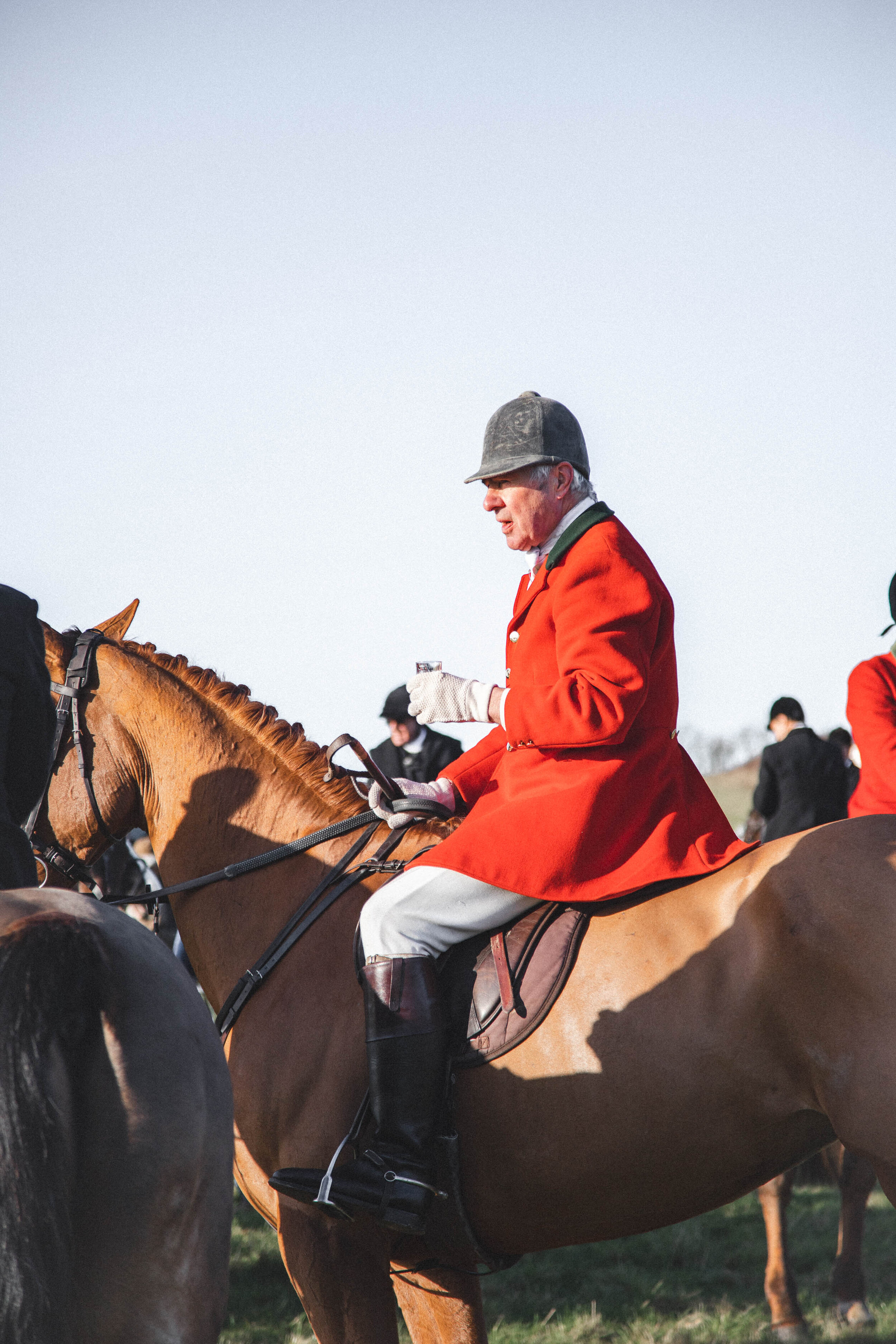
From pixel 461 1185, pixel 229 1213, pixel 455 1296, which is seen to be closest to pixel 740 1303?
pixel 455 1296

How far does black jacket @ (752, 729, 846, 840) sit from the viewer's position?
318 inches

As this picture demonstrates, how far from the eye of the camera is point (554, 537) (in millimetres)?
3088

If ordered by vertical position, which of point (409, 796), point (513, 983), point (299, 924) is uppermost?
point (409, 796)

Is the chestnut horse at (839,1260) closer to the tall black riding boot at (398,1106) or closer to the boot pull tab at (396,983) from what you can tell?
the tall black riding boot at (398,1106)

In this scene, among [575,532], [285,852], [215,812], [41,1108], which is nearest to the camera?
[41,1108]

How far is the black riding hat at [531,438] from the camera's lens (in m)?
3.01

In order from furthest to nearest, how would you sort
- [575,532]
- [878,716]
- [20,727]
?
[878,716], [575,532], [20,727]

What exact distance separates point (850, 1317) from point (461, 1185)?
328 cm

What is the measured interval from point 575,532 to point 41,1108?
187 cm

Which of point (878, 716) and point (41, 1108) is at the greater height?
point (878, 716)

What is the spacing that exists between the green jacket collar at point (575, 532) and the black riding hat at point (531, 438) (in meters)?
0.18

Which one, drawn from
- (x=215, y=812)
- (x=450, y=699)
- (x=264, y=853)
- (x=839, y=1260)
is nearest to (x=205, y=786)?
(x=215, y=812)

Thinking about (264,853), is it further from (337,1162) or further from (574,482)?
(574,482)

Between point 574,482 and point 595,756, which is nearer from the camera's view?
point 595,756
